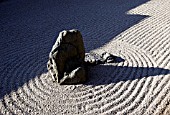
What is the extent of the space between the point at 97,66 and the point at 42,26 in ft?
13.2

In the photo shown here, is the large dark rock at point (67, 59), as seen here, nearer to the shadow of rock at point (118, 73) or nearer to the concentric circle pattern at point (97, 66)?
the concentric circle pattern at point (97, 66)

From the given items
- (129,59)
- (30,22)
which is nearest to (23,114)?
(129,59)

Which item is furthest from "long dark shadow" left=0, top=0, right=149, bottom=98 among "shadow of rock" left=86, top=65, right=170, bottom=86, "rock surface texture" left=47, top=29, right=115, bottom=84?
"shadow of rock" left=86, top=65, right=170, bottom=86

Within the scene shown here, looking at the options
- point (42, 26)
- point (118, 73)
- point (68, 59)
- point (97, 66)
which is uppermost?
point (42, 26)

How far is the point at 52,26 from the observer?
9.28 metres

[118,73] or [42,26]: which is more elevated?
[42,26]

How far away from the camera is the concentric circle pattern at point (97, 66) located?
4707mm

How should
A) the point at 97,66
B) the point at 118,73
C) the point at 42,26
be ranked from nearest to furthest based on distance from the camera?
1. the point at 118,73
2. the point at 97,66
3. the point at 42,26

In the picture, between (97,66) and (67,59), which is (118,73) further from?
(67,59)

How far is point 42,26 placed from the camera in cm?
935

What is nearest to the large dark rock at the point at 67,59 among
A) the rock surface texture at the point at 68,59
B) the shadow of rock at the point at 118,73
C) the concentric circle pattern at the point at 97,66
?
the rock surface texture at the point at 68,59

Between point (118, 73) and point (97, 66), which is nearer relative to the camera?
point (118, 73)

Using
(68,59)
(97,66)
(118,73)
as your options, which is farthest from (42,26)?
(118,73)

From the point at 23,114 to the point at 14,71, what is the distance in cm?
170
